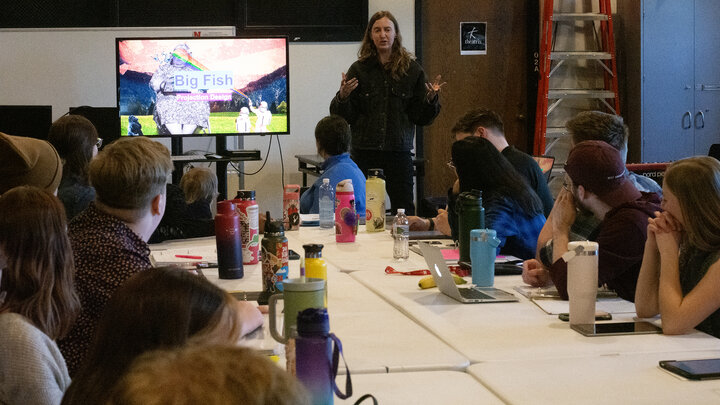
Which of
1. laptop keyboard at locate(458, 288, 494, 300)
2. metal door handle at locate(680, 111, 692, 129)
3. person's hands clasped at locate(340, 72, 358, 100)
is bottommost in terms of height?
laptop keyboard at locate(458, 288, 494, 300)

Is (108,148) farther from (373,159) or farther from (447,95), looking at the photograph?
(447,95)

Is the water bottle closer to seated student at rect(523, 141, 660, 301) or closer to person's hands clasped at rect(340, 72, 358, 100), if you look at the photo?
seated student at rect(523, 141, 660, 301)

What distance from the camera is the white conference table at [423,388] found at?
5.69 feet

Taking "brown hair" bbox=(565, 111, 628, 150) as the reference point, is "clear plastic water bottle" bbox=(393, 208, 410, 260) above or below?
below

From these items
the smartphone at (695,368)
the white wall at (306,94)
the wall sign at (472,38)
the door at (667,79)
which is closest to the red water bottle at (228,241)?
the smartphone at (695,368)

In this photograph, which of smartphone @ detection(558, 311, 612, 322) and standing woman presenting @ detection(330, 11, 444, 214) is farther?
standing woman presenting @ detection(330, 11, 444, 214)

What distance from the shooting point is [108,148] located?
241cm

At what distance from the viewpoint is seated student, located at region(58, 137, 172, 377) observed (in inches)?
83.4

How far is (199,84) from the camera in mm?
Result: 6648

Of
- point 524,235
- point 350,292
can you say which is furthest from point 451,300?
point 524,235

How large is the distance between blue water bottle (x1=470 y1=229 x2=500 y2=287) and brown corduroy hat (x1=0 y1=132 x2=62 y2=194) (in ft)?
4.00

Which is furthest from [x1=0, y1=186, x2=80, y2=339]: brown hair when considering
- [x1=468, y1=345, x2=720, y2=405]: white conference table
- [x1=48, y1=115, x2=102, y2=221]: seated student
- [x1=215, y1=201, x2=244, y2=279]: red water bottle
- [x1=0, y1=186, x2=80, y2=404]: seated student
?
[x1=48, y1=115, x2=102, y2=221]: seated student

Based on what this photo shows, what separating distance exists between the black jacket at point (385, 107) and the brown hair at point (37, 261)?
3870 mm

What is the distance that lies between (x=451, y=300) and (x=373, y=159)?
10.7ft
